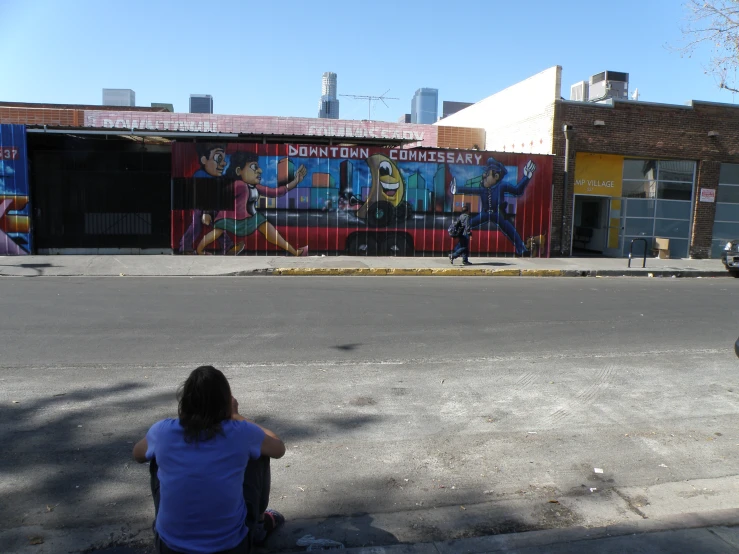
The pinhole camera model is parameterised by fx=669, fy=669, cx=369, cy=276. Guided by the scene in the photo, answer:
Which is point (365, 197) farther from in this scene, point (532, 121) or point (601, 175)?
point (601, 175)

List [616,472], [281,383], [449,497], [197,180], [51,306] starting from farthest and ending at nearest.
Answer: [197,180], [51,306], [281,383], [616,472], [449,497]

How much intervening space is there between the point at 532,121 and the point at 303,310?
45.3ft

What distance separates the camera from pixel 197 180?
1877 centimetres

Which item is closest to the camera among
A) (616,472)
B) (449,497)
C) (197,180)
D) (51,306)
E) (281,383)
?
(449,497)

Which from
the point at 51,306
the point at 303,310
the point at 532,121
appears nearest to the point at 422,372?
the point at 303,310

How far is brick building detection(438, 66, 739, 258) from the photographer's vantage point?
67.9 feet

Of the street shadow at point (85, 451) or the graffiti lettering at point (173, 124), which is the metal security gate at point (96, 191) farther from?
the street shadow at point (85, 451)

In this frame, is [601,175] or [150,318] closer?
[150,318]

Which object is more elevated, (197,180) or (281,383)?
(197,180)

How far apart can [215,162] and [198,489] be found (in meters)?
16.7

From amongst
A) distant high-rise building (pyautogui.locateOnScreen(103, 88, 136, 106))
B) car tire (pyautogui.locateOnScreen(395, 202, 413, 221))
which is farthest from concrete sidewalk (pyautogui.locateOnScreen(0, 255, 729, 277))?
distant high-rise building (pyautogui.locateOnScreen(103, 88, 136, 106))

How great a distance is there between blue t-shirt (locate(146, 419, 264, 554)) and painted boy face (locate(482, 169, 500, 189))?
1797cm

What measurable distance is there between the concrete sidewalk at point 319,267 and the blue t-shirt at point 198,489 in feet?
43.1

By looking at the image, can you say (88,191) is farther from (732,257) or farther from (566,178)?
(732,257)
